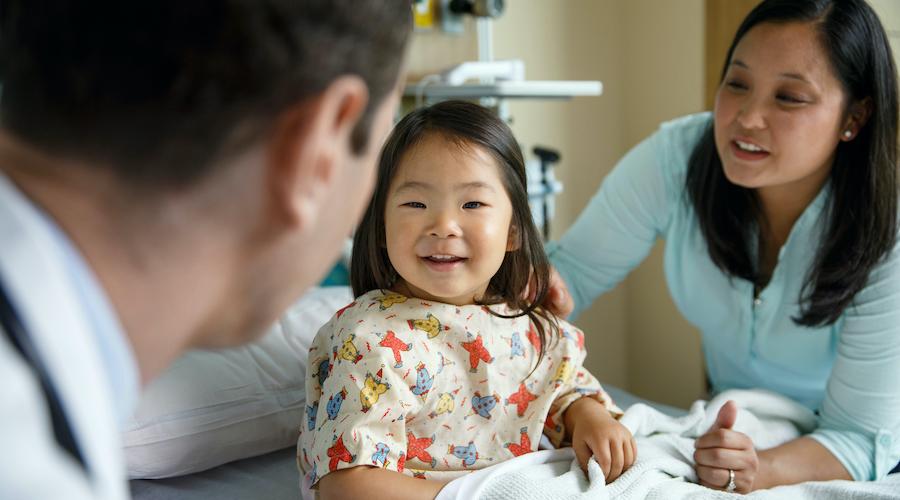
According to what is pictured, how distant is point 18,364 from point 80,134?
16cm

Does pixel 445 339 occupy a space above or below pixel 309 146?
below

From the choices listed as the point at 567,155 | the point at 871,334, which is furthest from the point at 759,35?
the point at 567,155

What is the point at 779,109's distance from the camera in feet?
4.92

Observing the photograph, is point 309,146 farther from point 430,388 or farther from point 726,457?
point 726,457

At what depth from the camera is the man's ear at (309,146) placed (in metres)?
0.58

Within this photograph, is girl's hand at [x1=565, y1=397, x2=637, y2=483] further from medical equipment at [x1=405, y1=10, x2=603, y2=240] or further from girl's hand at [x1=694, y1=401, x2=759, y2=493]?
medical equipment at [x1=405, y1=10, x2=603, y2=240]

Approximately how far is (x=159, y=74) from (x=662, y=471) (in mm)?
1024

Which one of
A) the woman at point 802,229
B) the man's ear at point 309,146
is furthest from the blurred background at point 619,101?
the man's ear at point 309,146

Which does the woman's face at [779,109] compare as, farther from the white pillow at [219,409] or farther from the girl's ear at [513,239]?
the white pillow at [219,409]

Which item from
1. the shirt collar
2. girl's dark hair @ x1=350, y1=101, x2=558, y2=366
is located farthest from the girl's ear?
the shirt collar

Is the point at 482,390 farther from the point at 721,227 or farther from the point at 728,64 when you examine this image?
the point at 728,64

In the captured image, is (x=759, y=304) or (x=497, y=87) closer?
(x=759, y=304)

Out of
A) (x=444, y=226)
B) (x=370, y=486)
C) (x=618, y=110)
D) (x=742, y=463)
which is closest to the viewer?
(x=370, y=486)

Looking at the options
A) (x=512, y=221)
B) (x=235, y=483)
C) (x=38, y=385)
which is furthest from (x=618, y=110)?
(x=38, y=385)
